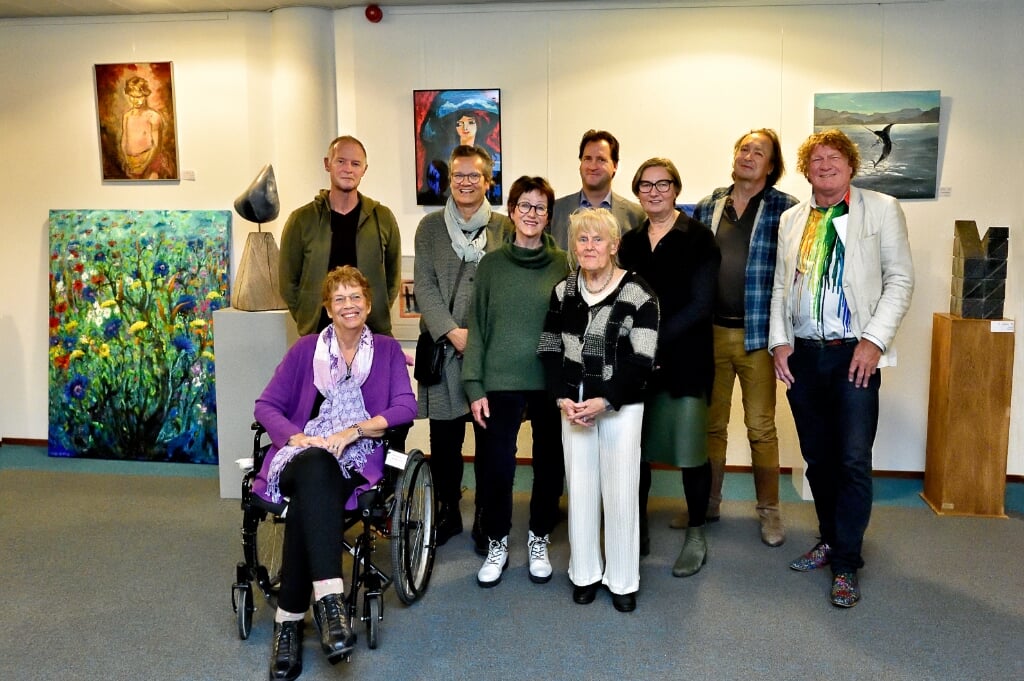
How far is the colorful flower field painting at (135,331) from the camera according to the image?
525cm

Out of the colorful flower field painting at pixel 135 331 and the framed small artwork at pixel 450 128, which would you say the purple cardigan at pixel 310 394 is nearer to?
the framed small artwork at pixel 450 128

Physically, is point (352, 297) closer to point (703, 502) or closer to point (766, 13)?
point (703, 502)

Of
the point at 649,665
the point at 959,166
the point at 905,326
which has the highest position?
the point at 959,166

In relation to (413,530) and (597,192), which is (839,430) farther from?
(413,530)

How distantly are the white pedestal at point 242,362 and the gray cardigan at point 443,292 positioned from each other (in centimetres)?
105

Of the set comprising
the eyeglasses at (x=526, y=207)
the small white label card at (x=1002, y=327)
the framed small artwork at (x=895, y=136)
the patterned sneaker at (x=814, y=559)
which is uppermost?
the framed small artwork at (x=895, y=136)

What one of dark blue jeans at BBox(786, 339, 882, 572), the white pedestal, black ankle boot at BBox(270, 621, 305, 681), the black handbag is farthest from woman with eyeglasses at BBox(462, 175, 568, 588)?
the white pedestal

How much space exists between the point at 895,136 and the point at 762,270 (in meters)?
1.70

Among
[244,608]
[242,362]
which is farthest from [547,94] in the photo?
[244,608]

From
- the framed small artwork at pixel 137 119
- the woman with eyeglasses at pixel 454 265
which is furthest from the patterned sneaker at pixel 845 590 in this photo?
the framed small artwork at pixel 137 119

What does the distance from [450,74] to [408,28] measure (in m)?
0.35

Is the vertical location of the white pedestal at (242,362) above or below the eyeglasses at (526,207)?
below

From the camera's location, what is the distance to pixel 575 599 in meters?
3.29

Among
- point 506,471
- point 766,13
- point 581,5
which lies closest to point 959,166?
point 766,13
